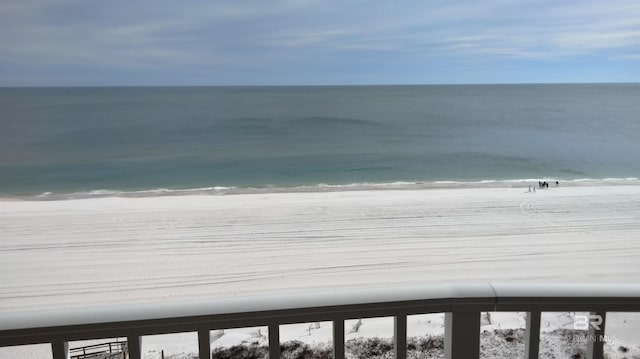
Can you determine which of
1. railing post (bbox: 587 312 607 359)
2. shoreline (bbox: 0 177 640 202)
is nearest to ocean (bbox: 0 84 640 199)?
shoreline (bbox: 0 177 640 202)

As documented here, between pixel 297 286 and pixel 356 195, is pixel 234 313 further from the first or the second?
pixel 356 195

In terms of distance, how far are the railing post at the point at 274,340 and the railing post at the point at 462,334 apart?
305 millimetres

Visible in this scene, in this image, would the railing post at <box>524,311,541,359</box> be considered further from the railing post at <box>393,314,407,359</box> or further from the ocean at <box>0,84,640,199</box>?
the ocean at <box>0,84,640,199</box>

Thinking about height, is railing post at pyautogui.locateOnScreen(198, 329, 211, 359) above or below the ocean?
below

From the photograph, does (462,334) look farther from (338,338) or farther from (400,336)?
(338,338)

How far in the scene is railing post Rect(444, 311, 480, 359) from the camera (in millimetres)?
864

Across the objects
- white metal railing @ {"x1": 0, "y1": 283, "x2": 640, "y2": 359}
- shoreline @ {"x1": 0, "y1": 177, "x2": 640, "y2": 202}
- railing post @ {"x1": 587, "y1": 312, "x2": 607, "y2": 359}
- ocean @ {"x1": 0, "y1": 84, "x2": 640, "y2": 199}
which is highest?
ocean @ {"x1": 0, "y1": 84, "x2": 640, "y2": 199}

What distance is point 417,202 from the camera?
1198cm

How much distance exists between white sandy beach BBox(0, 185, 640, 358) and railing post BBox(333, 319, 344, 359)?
5.60 meters

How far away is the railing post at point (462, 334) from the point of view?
34.0 inches

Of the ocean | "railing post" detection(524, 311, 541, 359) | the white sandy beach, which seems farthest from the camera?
the ocean

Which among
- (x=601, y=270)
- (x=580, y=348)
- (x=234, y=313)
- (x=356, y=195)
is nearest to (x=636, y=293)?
(x=234, y=313)

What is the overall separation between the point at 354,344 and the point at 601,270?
541 cm

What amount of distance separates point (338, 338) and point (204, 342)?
0.78 feet
